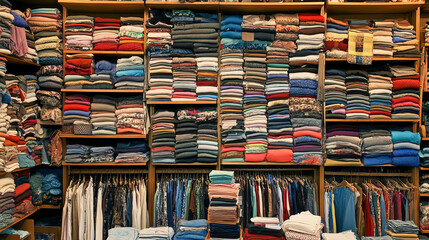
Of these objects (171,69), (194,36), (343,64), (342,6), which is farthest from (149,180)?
(342,6)

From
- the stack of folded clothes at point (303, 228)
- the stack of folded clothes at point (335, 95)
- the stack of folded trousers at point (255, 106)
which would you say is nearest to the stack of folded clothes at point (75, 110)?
the stack of folded trousers at point (255, 106)

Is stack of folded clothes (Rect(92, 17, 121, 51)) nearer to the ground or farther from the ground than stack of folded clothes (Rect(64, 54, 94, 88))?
farther from the ground

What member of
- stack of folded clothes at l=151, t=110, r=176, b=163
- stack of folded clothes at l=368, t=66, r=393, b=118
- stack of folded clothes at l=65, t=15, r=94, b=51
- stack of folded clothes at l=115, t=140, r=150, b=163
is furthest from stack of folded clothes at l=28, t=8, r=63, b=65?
stack of folded clothes at l=368, t=66, r=393, b=118

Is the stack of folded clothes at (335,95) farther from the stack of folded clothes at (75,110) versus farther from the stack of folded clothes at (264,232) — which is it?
the stack of folded clothes at (75,110)

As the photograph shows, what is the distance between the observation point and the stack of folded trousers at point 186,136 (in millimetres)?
4004

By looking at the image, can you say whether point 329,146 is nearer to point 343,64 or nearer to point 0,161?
point 343,64

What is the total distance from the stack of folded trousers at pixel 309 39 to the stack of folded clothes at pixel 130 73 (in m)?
1.72

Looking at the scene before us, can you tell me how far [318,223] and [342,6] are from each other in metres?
2.38

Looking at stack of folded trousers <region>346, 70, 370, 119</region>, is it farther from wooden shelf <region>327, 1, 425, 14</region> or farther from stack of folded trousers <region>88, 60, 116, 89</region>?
stack of folded trousers <region>88, 60, 116, 89</region>

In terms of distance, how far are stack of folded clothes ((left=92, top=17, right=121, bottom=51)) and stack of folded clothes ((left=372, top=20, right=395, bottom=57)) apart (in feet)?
9.56

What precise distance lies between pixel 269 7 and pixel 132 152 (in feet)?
7.38

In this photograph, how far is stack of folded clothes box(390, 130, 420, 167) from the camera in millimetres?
3914

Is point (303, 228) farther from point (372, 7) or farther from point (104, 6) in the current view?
point (104, 6)

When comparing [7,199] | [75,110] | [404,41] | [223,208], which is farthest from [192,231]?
[404,41]
